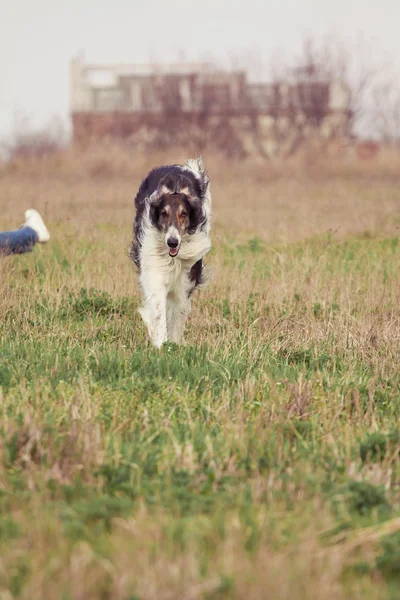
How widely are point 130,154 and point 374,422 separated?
21.1 m

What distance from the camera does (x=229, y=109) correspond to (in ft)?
106

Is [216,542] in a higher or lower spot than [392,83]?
lower

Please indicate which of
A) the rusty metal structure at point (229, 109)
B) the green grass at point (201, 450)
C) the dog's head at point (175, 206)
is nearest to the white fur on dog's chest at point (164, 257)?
the dog's head at point (175, 206)

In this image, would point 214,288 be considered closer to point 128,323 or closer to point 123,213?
point 128,323

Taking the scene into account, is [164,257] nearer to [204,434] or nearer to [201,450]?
[204,434]

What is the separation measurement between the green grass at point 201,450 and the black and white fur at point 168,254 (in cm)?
17

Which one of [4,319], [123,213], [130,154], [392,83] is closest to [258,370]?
[4,319]

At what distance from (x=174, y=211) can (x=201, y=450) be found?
3.11 metres

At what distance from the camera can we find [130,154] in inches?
986

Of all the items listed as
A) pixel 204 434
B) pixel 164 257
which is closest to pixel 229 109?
pixel 164 257

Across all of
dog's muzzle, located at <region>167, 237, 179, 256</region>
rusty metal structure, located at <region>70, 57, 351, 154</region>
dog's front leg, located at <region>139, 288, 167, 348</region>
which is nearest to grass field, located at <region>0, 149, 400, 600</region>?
dog's front leg, located at <region>139, 288, 167, 348</region>

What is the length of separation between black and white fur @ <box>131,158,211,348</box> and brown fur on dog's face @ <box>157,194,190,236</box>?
0.03 m

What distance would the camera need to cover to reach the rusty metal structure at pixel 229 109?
31422 mm

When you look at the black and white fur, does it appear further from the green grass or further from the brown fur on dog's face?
the green grass
